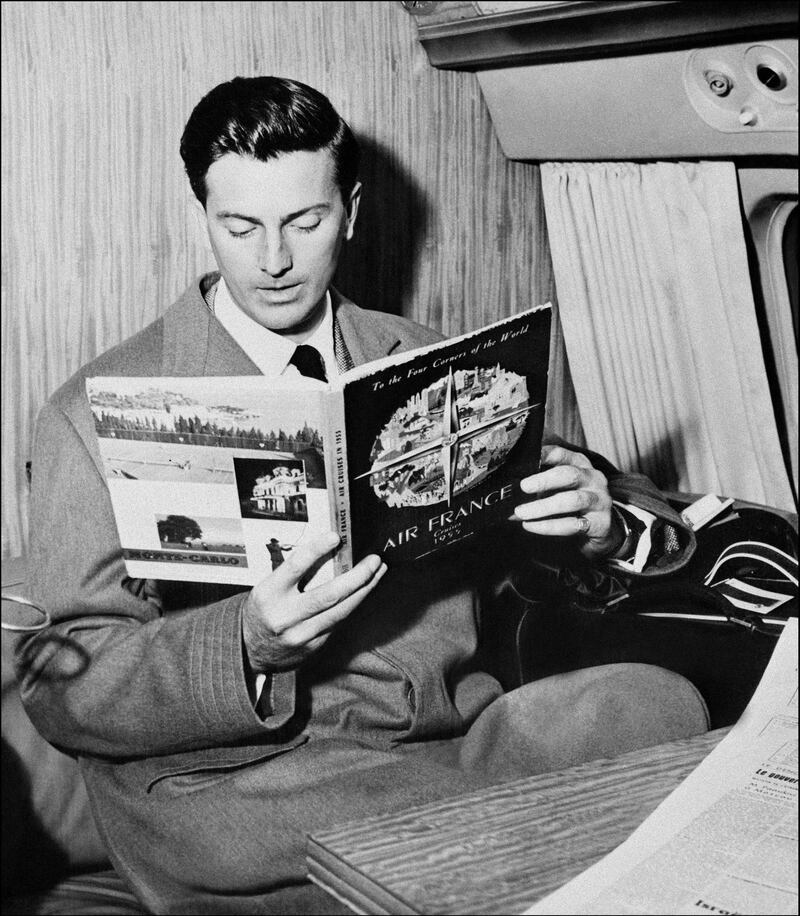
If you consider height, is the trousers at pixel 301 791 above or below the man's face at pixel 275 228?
below

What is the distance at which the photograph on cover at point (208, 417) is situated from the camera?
1.16 metres

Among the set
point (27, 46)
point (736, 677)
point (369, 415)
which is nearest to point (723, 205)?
point (736, 677)

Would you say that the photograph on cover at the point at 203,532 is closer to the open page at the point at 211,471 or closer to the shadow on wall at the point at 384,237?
the open page at the point at 211,471

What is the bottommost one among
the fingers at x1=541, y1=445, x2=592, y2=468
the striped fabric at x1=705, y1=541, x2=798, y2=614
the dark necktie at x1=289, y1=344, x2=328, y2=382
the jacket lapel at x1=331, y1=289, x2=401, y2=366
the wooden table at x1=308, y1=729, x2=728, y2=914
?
the wooden table at x1=308, y1=729, x2=728, y2=914

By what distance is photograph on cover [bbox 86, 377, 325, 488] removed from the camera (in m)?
1.16

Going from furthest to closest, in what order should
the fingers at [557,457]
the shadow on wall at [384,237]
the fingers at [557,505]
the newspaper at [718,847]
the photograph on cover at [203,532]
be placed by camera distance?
the shadow on wall at [384,237], the fingers at [557,457], the fingers at [557,505], the photograph on cover at [203,532], the newspaper at [718,847]

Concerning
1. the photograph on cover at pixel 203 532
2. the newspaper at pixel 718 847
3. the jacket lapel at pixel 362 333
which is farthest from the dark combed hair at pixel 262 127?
the newspaper at pixel 718 847

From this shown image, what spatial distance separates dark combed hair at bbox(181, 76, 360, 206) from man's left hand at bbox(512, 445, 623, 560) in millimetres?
536

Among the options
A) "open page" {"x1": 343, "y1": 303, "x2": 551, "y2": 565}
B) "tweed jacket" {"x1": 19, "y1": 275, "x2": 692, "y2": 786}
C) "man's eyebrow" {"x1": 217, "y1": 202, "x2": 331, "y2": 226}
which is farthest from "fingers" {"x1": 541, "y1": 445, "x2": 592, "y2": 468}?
"man's eyebrow" {"x1": 217, "y1": 202, "x2": 331, "y2": 226}

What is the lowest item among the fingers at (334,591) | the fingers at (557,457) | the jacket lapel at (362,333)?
the fingers at (334,591)

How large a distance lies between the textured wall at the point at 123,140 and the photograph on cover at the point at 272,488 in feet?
2.14

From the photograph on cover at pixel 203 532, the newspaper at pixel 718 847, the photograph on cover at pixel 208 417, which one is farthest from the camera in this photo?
the photograph on cover at pixel 203 532

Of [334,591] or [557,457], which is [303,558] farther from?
[557,457]

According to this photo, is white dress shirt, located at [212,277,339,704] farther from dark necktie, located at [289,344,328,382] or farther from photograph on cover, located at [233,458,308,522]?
photograph on cover, located at [233,458,308,522]
